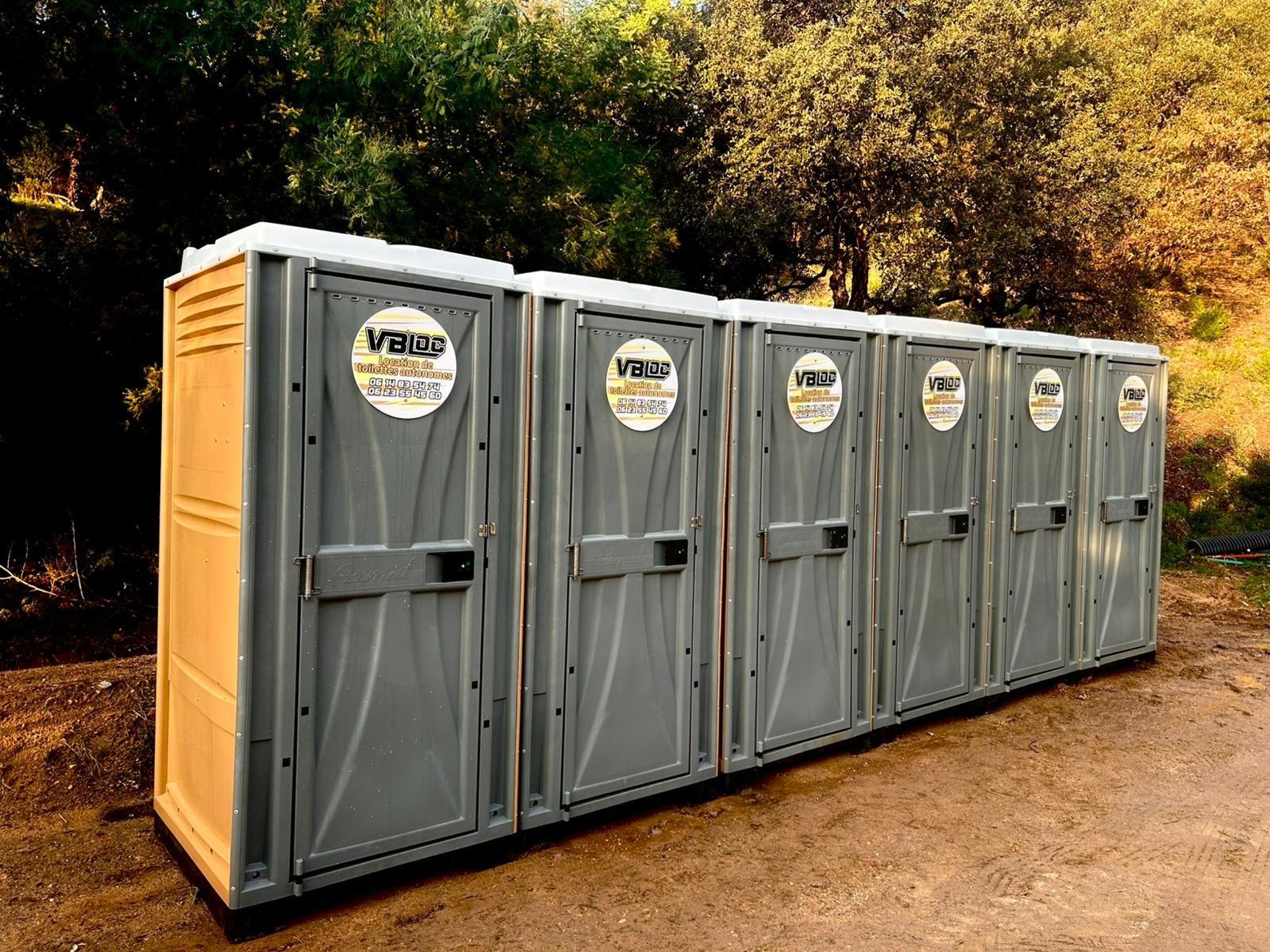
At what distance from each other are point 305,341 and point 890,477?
3.22 meters

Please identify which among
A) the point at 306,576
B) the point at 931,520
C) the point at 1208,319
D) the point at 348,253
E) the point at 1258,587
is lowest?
the point at 1258,587

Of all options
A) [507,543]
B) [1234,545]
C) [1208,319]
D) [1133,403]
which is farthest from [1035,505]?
[1208,319]

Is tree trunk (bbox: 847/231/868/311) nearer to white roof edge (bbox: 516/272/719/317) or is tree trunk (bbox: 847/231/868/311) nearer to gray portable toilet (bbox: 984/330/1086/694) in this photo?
gray portable toilet (bbox: 984/330/1086/694)

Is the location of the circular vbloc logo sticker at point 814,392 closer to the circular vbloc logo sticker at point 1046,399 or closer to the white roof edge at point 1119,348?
the circular vbloc logo sticker at point 1046,399

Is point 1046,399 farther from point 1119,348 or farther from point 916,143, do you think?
point 916,143

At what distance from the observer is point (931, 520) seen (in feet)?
17.1

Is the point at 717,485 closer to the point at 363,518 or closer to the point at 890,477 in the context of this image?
the point at 890,477

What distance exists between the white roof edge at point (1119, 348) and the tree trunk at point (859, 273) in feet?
17.9

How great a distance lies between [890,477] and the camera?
5012 mm

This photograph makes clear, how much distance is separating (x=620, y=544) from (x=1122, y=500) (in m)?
4.47

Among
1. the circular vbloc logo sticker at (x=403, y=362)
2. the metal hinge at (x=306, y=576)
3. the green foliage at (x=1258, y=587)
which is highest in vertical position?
the circular vbloc logo sticker at (x=403, y=362)

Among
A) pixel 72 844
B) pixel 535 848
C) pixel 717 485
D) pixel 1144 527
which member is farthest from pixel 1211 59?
pixel 72 844

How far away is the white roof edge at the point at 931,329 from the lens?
493 cm

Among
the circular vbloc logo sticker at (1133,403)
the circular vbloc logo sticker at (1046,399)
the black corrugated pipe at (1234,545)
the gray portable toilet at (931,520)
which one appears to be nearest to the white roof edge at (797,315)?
the gray portable toilet at (931,520)
